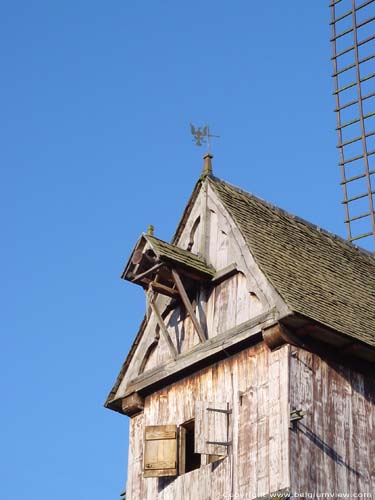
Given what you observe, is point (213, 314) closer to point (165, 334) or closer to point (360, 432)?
point (165, 334)

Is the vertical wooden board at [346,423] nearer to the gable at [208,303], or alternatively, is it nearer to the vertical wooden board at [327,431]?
the vertical wooden board at [327,431]

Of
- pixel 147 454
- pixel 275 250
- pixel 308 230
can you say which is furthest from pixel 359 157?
pixel 147 454

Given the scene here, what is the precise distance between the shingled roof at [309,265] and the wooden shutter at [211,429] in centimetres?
228

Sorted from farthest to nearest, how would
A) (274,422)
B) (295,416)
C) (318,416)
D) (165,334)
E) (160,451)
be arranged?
(165,334) → (160,451) → (318,416) → (274,422) → (295,416)

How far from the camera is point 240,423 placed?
2430 centimetres

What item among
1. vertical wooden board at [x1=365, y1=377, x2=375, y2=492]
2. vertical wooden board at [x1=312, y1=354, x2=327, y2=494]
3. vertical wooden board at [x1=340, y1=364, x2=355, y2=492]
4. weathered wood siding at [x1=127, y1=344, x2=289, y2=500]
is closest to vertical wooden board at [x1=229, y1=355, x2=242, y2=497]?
weathered wood siding at [x1=127, y1=344, x2=289, y2=500]

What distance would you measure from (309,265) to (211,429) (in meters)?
4.14

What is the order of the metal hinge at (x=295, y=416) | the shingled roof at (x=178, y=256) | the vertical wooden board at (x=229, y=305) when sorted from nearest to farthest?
the metal hinge at (x=295, y=416) < the vertical wooden board at (x=229, y=305) < the shingled roof at (x=178, y=256)

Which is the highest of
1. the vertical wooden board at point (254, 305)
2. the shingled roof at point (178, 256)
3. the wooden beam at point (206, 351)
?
the shingled roof at point (178, 256)

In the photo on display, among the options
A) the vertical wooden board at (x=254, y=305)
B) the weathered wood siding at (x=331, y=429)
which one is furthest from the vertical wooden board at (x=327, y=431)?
the vertical wooden board at (x=254, y=305)

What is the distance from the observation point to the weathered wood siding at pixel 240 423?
23.4 metres

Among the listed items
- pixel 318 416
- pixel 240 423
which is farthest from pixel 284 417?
pixel 240 423

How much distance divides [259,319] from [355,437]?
2.57 m

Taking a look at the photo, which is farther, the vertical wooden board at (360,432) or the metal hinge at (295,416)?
the vertical wooden board at (360,432)
